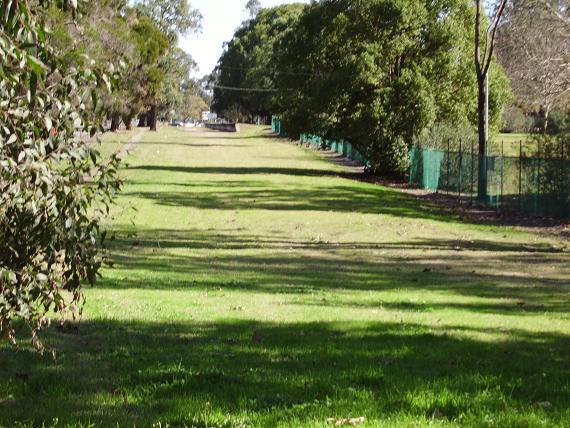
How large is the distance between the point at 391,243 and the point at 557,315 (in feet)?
36.4

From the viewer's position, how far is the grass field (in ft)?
22.4

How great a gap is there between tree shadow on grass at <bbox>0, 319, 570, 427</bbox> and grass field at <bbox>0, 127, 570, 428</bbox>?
22 mm

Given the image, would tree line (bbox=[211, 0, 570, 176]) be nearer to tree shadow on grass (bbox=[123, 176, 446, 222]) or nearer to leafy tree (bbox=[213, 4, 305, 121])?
tree shadow on grass (bbox=[123, 176, 446, 222])

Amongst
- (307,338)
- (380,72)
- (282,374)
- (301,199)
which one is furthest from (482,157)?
(282,374)

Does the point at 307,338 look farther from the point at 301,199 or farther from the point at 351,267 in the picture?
the point at 301,199

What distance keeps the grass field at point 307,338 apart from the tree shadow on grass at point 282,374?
0.07 feet

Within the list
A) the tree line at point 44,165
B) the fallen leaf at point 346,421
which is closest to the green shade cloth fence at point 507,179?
the fallen leaf at point 346,421

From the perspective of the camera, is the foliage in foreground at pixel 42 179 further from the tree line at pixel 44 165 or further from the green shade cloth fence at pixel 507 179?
the green shade cloth fence at pixel 507 179

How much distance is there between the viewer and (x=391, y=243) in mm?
23188

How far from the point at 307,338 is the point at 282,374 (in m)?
1.86

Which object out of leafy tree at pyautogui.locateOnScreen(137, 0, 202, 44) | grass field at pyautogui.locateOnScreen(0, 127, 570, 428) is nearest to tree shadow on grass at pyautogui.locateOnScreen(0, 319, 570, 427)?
grass field at pyautogui.locateOnScreen(0, 127, 570, 428)

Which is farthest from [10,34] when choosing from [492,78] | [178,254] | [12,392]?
[492,78]

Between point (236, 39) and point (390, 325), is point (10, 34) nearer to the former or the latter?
point (390, 325)

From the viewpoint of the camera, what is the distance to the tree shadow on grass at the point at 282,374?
6711 mm
